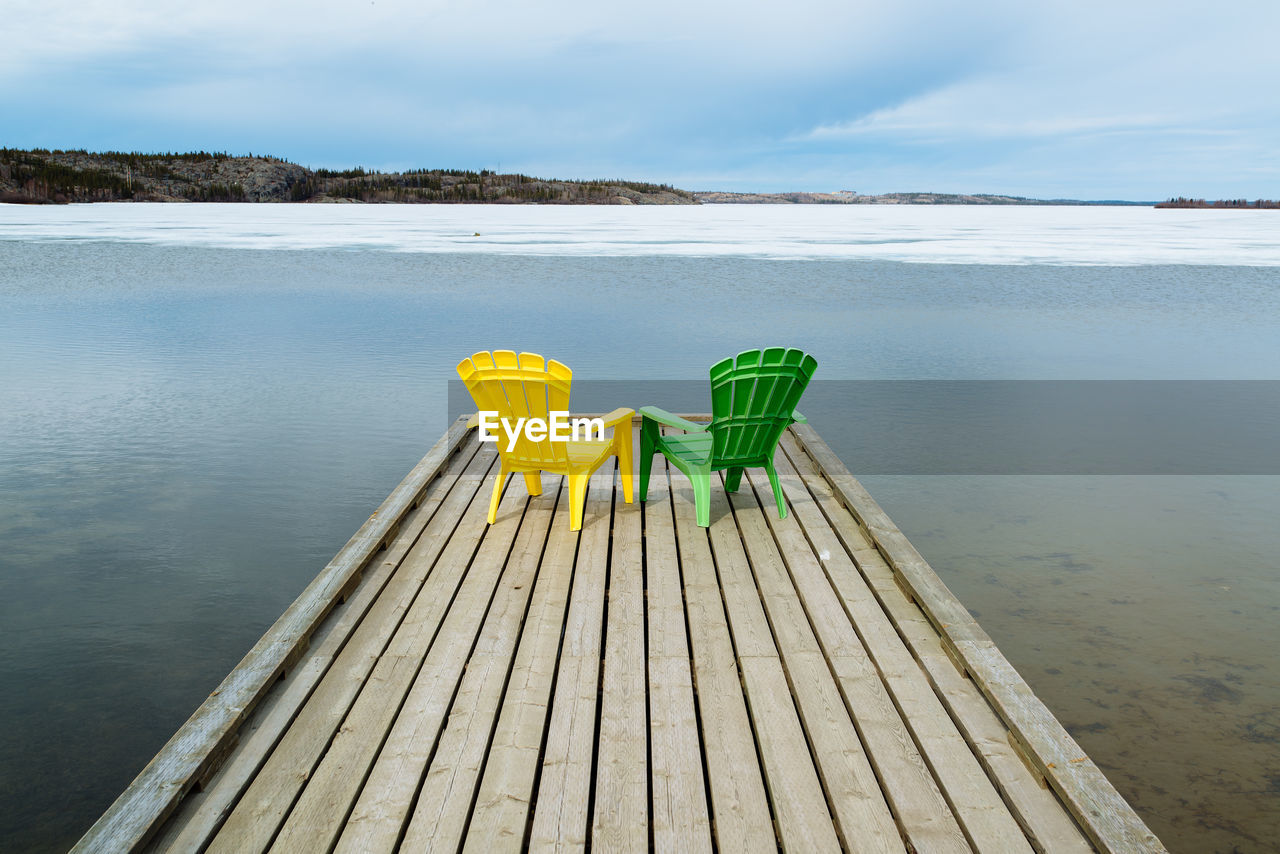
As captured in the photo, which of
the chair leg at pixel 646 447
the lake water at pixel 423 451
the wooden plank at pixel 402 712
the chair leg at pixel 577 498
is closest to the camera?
the wooden plank at pixel 402 712

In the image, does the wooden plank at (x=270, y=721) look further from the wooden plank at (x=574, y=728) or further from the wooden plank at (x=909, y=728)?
the wooden plank at (x=909, y=728)

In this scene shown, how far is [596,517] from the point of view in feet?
13.0

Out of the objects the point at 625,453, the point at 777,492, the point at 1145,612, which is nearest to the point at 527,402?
the point at 625,453

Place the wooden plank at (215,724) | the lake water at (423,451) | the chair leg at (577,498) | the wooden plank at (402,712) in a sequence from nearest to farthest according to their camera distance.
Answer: the wooden plank at (215,724) → the wooden plank at (402,712) → the lake water at (423,451) → the chair leg at (577,498)

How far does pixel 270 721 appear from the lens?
2295mm

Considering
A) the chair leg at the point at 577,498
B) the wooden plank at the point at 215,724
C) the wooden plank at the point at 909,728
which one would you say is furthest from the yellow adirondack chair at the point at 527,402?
the wooden plank at the point at 909,728

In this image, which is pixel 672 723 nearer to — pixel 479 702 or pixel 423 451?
pixel 479 702

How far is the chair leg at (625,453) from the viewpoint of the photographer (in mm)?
3982

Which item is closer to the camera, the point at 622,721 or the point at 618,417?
the point at 622,721

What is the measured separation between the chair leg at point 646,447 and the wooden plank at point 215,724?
4.05ft

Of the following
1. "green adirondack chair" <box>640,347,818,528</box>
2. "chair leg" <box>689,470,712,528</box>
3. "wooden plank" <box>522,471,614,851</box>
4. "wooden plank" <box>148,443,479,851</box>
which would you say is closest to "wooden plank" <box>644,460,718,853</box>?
"wooden plank" <box>522,471,614,851</box>

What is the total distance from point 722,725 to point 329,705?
3.47ft

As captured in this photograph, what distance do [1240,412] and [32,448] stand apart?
9.33 metres

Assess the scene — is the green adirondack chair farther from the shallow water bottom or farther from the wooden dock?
the shallow water bottom
